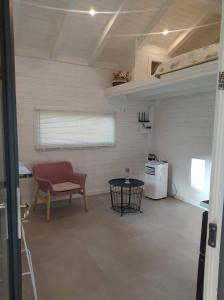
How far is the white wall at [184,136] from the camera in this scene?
429 centimetres

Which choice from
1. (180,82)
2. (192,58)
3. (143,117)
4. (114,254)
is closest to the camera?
(114,254)

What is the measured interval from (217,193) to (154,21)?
3501 millimetres

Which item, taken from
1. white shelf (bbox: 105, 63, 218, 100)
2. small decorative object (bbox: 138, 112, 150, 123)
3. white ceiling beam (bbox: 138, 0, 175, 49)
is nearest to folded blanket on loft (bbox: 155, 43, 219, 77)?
white shelf (bbox: 105, 63, 218, 100)

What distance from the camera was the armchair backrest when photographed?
416 centimetres

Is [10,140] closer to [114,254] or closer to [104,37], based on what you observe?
[114,254]

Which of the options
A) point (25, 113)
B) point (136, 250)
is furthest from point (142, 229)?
point (25, 113)

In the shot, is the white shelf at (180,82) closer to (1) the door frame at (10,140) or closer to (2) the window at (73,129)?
(2) the window at (73,129)

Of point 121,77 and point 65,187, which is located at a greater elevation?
point 121,77

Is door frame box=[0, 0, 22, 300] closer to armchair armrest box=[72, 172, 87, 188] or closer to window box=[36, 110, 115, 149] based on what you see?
armchair armrest box=[72, 172, 87, 188]

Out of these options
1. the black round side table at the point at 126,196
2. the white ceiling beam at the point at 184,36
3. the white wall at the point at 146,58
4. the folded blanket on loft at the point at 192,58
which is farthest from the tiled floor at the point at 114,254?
the white ceiling beam at the point at 184,36

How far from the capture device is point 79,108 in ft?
15.4

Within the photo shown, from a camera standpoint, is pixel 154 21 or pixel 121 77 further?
pixel 121 77

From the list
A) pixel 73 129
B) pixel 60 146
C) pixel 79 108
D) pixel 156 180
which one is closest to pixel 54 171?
pixel 60 146

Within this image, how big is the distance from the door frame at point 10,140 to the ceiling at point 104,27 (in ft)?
8.11
